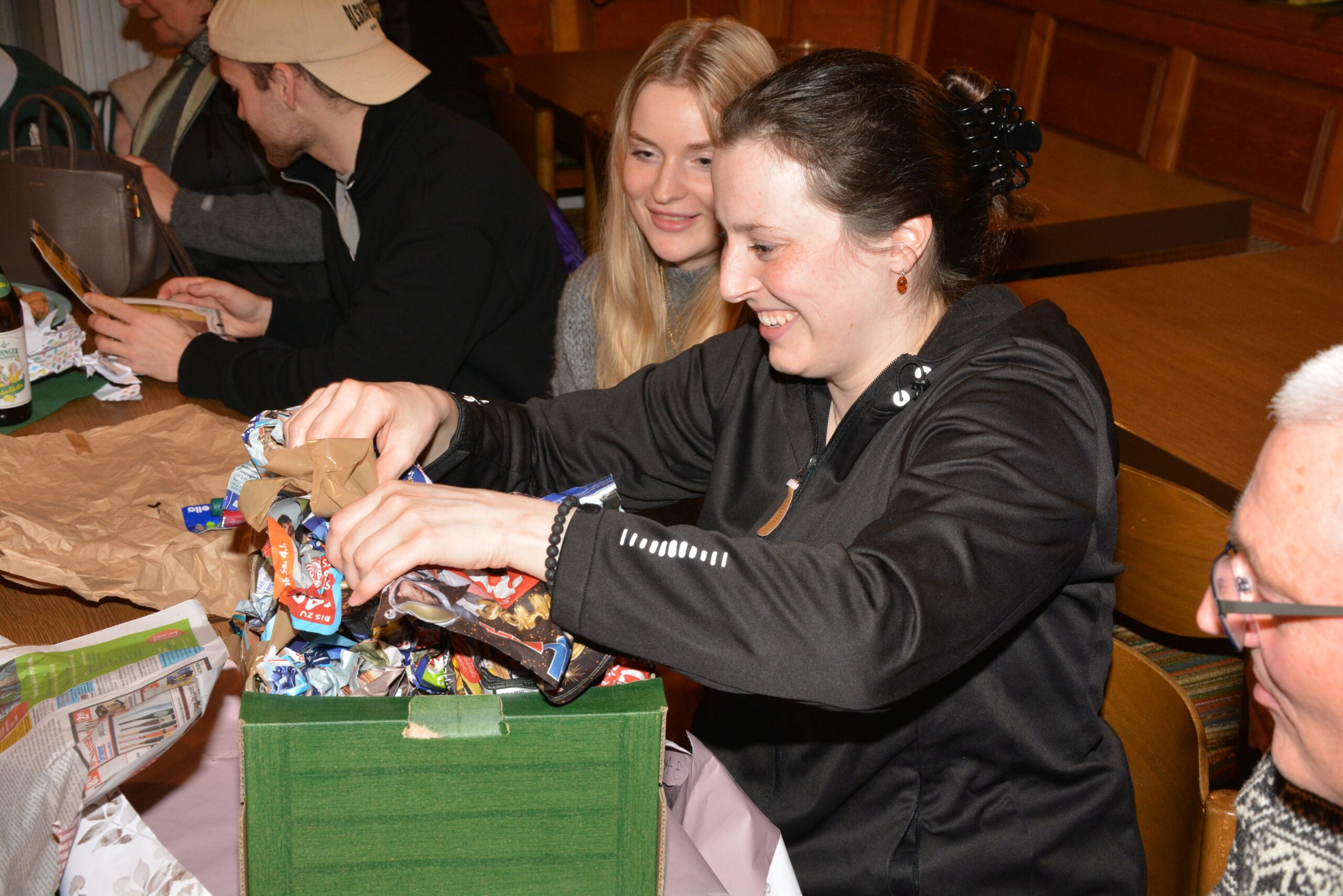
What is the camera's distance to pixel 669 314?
6.46 feet

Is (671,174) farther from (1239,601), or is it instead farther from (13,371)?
(1239,601)

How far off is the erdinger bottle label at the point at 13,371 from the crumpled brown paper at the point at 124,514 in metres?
0.13

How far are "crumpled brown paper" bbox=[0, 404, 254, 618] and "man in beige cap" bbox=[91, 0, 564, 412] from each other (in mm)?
343

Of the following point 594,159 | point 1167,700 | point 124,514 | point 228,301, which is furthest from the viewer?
point 594,159

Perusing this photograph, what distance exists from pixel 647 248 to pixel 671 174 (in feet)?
0.52

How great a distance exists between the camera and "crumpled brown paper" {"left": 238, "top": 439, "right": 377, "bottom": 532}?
873mm

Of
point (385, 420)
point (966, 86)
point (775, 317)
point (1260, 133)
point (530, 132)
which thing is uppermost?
point (966, 86)

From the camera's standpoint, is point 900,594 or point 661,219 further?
point 661,219

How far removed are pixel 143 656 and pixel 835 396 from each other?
0.77 meters

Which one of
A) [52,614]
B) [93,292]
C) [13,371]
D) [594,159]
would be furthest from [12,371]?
[594,159]

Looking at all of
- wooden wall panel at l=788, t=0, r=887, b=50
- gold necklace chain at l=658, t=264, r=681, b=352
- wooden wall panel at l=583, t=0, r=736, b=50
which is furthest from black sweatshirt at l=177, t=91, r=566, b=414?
wooden wall panel at l=788, t=0, r=887, b=50

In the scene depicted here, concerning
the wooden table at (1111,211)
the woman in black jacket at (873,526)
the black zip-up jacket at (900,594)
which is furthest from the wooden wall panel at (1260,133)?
the black zip-up jacket at (900,594)

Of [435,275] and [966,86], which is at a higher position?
[966,86]

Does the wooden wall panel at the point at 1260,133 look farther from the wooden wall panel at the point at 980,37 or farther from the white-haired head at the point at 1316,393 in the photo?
the white-haired head at the point at 1316,393
